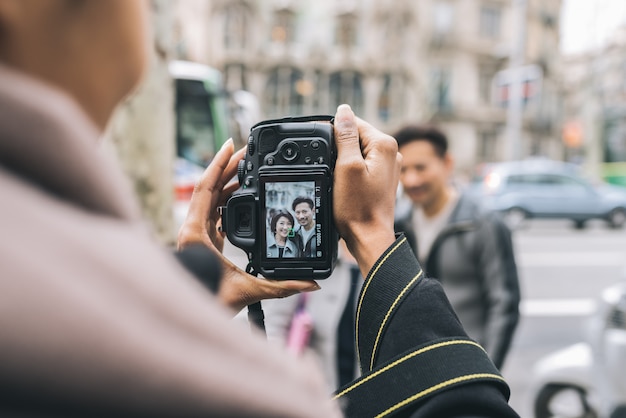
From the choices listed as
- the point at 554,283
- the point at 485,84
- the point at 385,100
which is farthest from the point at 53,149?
the point at 485,84

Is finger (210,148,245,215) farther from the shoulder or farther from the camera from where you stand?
the shoulder

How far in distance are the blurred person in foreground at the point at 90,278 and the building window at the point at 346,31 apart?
33.1m

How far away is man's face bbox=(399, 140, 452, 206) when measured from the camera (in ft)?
9.56

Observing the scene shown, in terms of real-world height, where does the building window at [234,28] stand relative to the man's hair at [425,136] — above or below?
above

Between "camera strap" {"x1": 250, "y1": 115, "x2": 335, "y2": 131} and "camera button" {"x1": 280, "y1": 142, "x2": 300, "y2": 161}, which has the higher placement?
"camera strap" {"x1": 250, "y1": 115, "x2": 335, "y2": 131}

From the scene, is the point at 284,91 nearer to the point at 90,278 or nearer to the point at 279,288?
the point at 279,288

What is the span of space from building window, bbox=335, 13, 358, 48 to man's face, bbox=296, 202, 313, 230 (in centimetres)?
3273

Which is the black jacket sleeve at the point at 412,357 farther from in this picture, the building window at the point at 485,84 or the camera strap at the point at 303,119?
the building window at the point at 485,84

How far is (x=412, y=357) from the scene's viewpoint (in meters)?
0.78

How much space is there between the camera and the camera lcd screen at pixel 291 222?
925 millimetres

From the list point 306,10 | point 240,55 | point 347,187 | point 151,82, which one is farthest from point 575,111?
point 347,187

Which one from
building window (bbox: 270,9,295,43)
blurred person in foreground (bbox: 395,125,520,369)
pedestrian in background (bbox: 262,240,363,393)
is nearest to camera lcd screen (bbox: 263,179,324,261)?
pedestrian in background (bbox: 262,240,363,393)

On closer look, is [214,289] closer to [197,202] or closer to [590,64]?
[197,202]

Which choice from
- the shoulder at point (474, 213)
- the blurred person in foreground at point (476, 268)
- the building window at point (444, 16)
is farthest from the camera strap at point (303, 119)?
the building window at point (444, 16)
